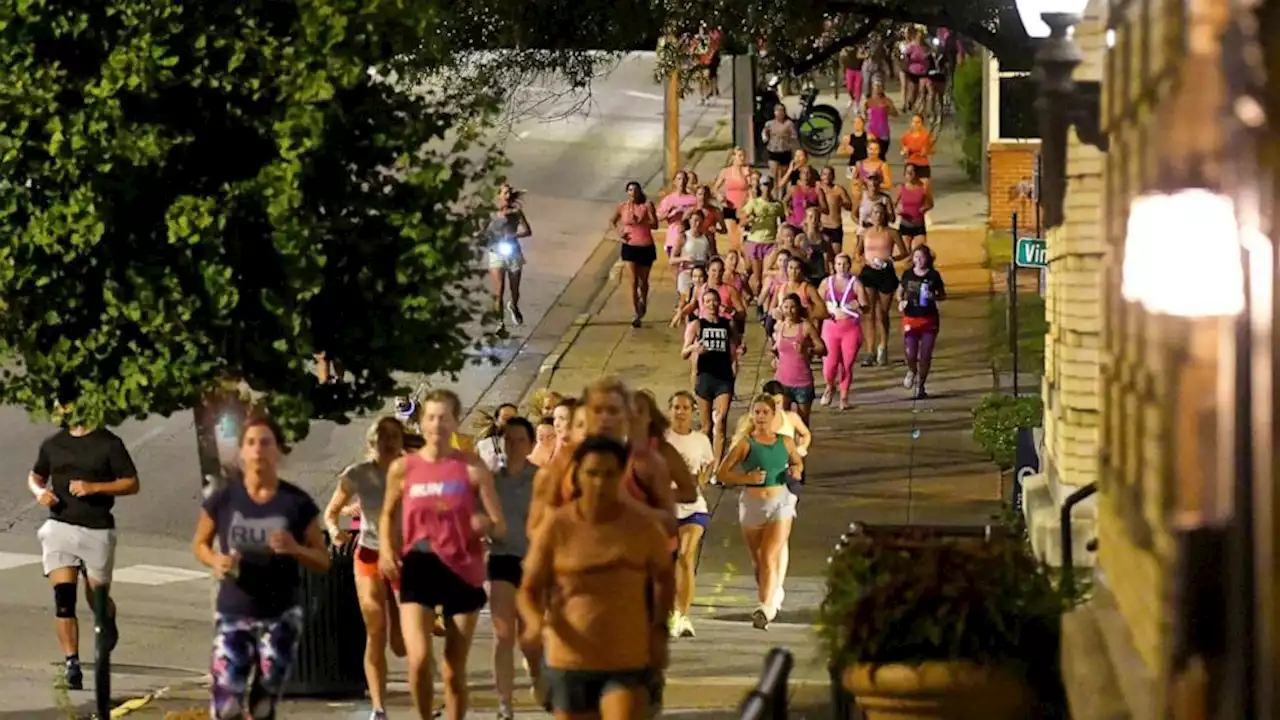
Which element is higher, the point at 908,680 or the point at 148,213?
the point at 148,213

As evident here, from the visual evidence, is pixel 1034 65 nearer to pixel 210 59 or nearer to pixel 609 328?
pixel 210 59

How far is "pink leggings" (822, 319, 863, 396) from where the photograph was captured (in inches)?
782

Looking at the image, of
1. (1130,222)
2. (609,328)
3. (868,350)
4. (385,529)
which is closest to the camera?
(1130,222)

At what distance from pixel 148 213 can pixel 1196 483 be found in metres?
5.37

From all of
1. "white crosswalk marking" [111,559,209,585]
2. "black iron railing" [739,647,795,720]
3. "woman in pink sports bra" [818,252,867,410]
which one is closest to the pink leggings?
"woman in pink sports bra" [818,252,867,410]

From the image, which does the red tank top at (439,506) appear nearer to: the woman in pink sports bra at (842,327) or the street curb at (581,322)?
the woman in pink sports bra at (842,327)

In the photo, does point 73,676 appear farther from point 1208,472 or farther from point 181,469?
point 181,469

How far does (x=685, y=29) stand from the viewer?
14570 millimetres

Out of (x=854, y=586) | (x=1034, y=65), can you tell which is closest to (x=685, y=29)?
(x=1034, y=65)

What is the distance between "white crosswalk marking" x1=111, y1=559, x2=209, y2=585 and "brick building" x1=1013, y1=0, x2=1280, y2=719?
303 inches

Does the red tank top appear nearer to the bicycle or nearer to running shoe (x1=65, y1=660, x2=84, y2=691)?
the bicycle

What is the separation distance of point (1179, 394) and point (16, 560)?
36.9 feet

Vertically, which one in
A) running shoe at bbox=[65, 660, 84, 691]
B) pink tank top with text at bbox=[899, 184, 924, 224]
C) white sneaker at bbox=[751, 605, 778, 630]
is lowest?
white sneaker at bbox=[751, 605, 778, 630]

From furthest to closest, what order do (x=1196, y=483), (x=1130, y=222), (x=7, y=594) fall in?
1. (x=7, y=594)
2. (x=1130, y=222)
3. (x=1196, y=483)
